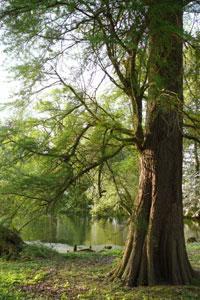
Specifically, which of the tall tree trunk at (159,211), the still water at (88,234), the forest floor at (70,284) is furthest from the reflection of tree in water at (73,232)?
the tall tree trunk at (159,211)

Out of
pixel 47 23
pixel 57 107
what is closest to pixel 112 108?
pixel 57 107

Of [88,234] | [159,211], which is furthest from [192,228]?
[159,211]

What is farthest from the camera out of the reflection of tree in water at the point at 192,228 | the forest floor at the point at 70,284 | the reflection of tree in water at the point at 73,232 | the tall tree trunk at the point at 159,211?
the reflection of tree in water at the point at 192,228

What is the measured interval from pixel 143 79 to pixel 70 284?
127 inches

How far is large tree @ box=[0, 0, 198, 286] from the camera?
14.8 feet

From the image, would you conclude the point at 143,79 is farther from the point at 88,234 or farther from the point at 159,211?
the point at 88,234

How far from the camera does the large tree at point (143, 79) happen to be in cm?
451

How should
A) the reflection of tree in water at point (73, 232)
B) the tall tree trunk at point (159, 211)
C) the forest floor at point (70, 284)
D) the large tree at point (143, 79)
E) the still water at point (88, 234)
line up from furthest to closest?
1. the reflection of tree in water at point (73, 232)
2. the still water at point (88, 234)
3. the tall tree trunk at point (159, 211)
4. the forest floor at point (70, 284)
5. the large tree at point (143, 79)

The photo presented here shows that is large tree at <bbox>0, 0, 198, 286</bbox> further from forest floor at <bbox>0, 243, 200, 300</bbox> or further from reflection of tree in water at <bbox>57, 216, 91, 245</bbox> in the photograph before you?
reflection of tree in water at <bbox>57, 216, 91, 245</bbox>

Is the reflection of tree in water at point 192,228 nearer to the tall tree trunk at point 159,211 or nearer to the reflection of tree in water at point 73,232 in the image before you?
the reflection of tree in water at point 73,232

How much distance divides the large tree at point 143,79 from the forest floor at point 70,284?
333 millimetres

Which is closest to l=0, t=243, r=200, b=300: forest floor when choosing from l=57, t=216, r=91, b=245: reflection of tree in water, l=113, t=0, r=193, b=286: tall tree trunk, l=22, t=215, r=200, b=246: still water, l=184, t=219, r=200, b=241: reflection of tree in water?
l=113, t=0, r=193, b=286: tall tree trunk

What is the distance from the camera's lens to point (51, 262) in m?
8.63

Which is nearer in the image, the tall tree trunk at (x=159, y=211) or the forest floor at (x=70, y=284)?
the forest floor at (x=70, y=284)
